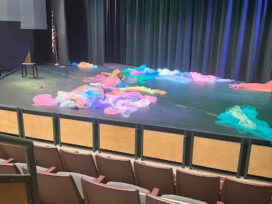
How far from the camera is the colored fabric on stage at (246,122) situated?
3244mm

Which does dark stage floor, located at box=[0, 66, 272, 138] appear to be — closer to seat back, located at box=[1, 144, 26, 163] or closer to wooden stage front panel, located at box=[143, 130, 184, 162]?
wooden stage front panel, located at box=[143, 130, 184, 162]

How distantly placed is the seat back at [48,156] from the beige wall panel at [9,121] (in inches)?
62.6

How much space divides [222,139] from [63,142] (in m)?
2.17

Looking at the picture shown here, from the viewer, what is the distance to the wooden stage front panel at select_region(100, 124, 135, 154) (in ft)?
11.6

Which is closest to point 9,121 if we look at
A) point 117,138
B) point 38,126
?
point 38,126

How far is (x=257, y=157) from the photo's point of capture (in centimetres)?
310

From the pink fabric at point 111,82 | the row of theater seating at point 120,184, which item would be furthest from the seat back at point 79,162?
the pink fabric at point 111,82

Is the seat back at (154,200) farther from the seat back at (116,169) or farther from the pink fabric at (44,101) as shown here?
the pink fabric at (44,101)

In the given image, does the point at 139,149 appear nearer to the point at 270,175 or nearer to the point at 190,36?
the point at 270,175

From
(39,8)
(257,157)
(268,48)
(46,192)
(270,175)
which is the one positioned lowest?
(270,175)

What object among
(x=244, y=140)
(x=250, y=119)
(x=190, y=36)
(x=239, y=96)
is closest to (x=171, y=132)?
(x=244, y=140)

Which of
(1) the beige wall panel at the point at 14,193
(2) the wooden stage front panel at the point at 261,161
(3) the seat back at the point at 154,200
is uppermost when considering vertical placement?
(1) the beige wall panel at the point at 14,193

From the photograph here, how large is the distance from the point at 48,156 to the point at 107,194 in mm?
1009

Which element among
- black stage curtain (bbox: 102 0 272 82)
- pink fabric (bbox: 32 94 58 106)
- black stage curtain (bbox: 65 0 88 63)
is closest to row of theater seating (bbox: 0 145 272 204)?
pink fabric (bbox: 32 94 58 106)
